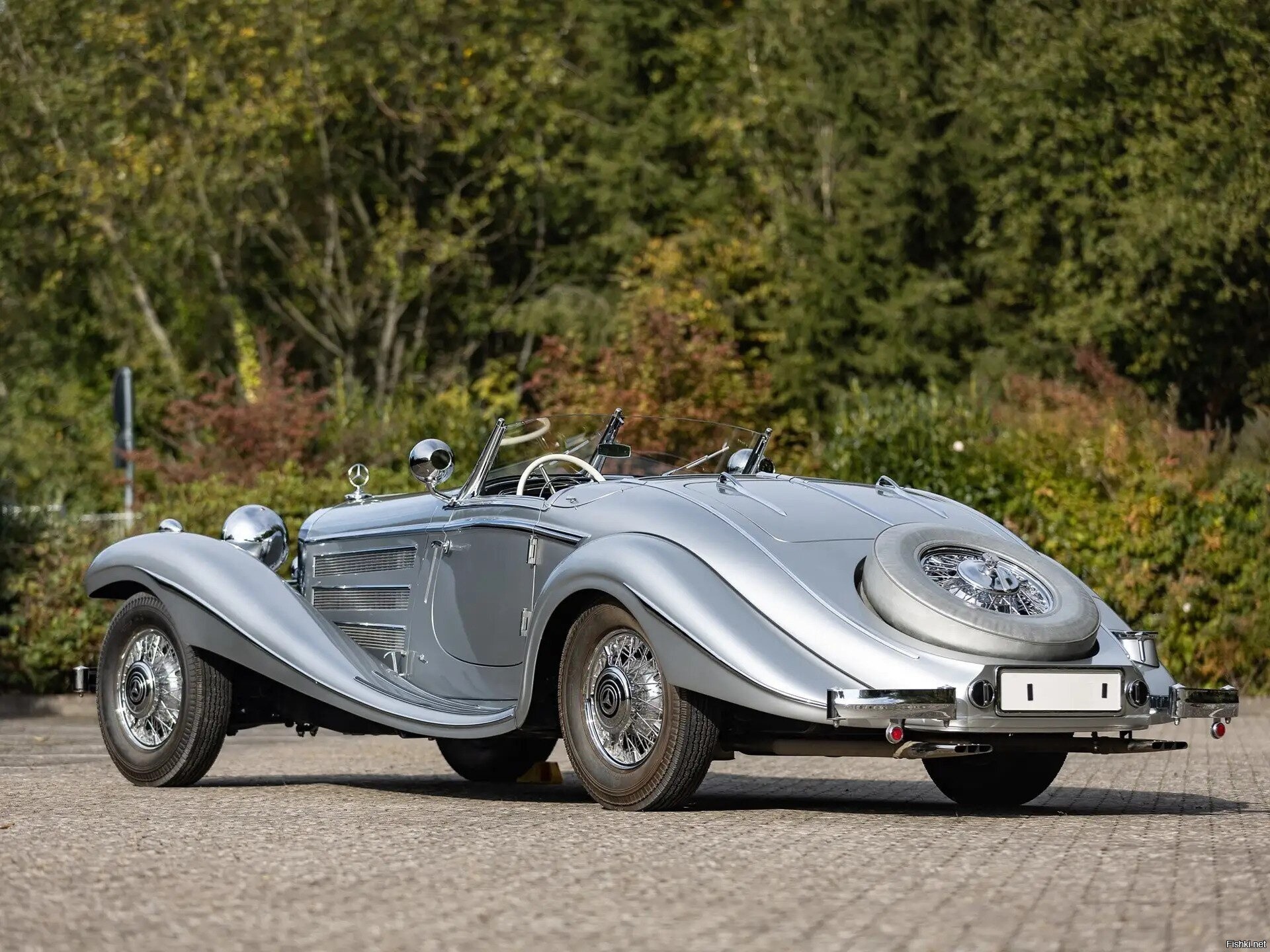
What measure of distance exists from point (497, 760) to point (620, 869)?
4.22 meters

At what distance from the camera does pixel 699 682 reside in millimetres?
7254

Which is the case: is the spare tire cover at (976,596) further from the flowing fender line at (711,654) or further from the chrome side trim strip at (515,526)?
the chrome side trim strip at (515,526)

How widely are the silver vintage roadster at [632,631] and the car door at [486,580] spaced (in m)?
0.01

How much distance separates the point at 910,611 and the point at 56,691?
12.4m

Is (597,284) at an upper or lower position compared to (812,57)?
lower

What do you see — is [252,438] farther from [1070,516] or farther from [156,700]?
[156,700]

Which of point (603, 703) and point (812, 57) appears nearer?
point (603, 703)

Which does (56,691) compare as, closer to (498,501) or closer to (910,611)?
(498,501)

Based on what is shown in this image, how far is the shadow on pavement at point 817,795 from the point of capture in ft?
27.0

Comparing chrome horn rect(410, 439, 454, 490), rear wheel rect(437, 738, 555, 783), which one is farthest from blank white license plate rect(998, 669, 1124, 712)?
rear wheel rect(437, 738, 555, 783)

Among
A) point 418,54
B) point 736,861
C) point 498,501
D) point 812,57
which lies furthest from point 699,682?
point 418,54

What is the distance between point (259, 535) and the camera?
33.2ft

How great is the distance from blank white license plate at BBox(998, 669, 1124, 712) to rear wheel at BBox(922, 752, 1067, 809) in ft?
3.56

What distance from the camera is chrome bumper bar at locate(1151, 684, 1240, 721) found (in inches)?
300
